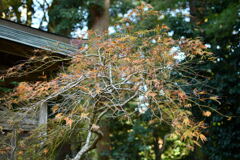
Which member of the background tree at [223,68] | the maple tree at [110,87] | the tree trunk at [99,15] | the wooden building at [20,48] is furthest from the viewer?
the tree trunk at [99,15]

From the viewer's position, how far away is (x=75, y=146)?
5.84 metres

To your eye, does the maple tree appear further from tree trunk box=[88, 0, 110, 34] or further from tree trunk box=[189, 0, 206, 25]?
tree trunk box=[189, 0, 206, 25]

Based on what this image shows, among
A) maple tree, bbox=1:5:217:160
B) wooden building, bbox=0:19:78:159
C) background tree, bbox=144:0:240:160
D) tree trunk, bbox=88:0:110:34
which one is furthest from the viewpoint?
tree trunk, bbox=88:0:110:34

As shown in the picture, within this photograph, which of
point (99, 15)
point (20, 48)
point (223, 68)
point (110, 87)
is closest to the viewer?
point (110, 87)

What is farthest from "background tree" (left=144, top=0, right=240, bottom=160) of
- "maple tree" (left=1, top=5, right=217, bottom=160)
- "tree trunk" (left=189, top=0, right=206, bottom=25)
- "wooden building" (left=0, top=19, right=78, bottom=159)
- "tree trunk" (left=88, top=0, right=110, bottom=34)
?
"wooden building" (left=0, top=19, right=78, bottom=159)

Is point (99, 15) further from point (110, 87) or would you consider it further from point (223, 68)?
point (110, 87)

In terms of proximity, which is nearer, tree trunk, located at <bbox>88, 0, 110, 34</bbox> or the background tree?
the background tree

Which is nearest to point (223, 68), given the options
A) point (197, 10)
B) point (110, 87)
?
point (197, 10)

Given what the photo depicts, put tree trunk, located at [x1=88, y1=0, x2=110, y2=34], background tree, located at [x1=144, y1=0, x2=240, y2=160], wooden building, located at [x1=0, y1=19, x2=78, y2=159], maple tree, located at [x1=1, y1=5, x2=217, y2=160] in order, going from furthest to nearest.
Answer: tree trunk, located at [x1=88, y1=0, x2=110, y2=34] → background tree, located at [x1=144, y1=0, x2=240, y2=160] → wooden building, located at [x1=0, y1=19, x2=78, y2=159] → maple tree, located at [x1=1, y1=5, x2=217, y2=160]

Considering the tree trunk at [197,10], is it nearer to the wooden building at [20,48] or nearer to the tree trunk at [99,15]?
the tree trunk at [99,15]

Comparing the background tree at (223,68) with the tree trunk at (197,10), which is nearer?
the background tree at (223,68)

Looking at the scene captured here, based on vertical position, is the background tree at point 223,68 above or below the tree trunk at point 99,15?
below

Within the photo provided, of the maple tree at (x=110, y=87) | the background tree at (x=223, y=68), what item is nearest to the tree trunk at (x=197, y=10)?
the background tree at (x=223, y=68)

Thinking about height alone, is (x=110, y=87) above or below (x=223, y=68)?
below
